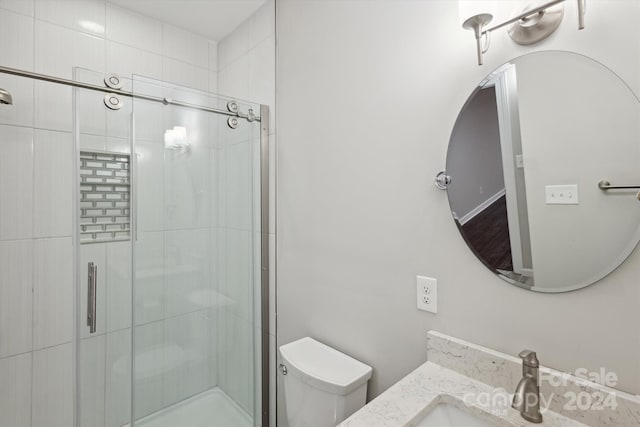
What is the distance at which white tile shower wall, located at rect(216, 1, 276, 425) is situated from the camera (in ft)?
5.15

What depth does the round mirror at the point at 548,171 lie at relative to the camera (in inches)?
29.6

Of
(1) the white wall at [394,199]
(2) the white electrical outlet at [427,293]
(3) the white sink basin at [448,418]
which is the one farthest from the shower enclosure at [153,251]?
(3) the white sink basin at [448,418]

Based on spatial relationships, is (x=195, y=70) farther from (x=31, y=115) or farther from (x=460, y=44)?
(x=460, y=44)

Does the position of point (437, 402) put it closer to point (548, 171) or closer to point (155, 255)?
point (548, 171)

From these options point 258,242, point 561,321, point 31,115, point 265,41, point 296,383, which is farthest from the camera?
point 265,41

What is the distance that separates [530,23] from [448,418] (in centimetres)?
110

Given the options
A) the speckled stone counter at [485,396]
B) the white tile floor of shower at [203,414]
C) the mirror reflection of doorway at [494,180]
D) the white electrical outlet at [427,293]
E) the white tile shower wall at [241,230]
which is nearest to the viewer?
the speckled stone counter at [485,396]

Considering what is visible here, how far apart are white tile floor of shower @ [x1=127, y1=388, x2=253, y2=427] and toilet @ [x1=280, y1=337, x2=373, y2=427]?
0.46 m

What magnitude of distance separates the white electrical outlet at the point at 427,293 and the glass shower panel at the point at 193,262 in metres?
0.93

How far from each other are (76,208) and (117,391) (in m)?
0.77

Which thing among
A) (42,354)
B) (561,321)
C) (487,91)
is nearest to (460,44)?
(487,91)

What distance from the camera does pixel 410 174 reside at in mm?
1155

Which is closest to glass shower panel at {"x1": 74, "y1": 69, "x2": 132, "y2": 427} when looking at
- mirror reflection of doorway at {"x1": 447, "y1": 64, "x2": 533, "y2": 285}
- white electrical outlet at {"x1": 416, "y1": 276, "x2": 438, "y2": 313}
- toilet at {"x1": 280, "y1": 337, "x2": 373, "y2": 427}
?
toilet at {"x1": 280, "y1": 337, "x2": 373, "y2": 427}

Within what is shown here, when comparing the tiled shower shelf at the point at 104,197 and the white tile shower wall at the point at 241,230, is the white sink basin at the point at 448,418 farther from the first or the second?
the tiled shower shelf at the point at 104,197
